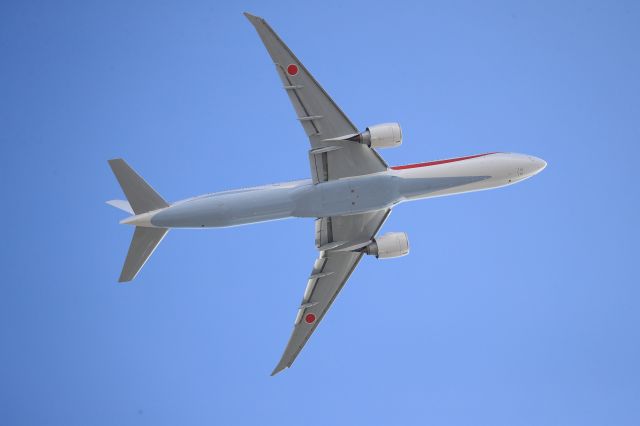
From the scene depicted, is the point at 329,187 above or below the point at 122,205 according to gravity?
below

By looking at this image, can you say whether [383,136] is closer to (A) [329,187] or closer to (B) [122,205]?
(A) [329,187]

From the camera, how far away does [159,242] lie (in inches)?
Result: 1558

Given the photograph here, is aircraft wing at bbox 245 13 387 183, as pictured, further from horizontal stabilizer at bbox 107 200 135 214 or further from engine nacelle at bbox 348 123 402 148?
horizontal stabilizer at bbox 107 200 135 214

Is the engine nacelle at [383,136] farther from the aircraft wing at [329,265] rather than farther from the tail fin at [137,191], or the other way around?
the tail fin at [137,191]

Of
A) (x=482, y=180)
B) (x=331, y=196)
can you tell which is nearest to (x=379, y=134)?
(x=331, y=196)

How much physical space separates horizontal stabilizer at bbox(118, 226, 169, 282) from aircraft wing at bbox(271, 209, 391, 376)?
9100 millimetres

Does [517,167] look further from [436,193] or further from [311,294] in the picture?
[311,294]

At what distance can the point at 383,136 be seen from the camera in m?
38.8

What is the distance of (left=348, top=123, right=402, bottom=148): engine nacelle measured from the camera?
3878cm

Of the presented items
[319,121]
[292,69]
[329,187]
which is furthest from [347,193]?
[292,69]

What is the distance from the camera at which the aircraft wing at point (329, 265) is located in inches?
1677

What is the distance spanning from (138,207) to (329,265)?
39.3ft

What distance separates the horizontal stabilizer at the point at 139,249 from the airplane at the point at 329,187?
0.17 feet

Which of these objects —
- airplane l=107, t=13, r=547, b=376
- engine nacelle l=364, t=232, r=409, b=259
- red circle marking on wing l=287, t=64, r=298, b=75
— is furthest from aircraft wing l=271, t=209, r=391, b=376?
red circle marking on wing l=287, t=64, r=298, b=75
